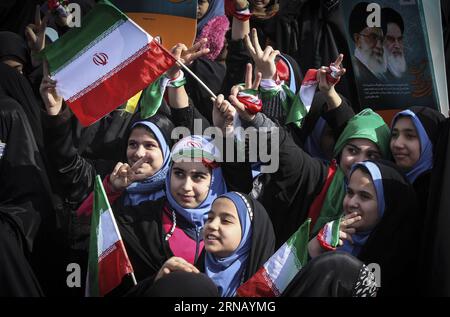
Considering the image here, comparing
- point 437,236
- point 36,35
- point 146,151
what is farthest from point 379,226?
point 36,35

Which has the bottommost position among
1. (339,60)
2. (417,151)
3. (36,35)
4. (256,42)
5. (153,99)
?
(417,151)

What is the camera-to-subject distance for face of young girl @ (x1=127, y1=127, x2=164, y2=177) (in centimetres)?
503

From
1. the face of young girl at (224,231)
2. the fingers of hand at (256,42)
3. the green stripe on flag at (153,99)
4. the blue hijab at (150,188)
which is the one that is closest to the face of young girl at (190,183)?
the blue hijab at (150,188)

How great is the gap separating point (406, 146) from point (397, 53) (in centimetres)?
58

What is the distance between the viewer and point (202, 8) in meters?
5.49

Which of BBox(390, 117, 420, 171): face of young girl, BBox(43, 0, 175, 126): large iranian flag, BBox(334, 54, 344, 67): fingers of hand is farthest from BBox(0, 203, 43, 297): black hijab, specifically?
BBox(390, 117, 420, 171): face of young girl

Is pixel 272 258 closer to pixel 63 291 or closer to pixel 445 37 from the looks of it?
pixel 63 291

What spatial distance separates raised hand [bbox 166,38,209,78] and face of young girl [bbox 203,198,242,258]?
30.4 inches

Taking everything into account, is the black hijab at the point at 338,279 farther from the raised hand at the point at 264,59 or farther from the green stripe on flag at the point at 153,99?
the green stripe on flag at the point at 153,99

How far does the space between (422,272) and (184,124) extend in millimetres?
1302

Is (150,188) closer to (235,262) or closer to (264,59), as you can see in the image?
(235,262)

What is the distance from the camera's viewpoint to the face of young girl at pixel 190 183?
489 centimetres

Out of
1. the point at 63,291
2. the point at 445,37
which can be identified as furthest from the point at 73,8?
the point at 445,37

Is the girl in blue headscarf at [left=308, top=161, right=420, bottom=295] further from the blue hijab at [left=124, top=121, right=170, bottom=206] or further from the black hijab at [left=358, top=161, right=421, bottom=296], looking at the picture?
the blue hijab at [left=124, top=121, right=170, bottom=206]
